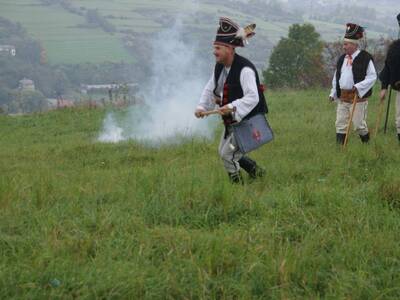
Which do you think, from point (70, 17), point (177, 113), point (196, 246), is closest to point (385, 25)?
point (70, 17)

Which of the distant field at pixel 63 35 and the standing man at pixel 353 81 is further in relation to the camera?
the distant field at pixel 63 35

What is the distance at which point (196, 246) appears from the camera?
158 inches

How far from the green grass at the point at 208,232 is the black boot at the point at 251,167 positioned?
0.12m

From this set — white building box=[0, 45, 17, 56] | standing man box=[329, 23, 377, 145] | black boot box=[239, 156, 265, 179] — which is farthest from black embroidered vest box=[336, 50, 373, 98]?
white building box=[0, 45, 17, 56]

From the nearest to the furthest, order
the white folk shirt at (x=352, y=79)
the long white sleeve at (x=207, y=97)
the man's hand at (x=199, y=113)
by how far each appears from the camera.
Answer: the man's hand at (x=199, y=113) → the long white sleeve at (x=207, y=97) → the white folk shirt at (x=352, y=79)

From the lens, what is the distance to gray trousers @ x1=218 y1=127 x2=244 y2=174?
5.97 metres

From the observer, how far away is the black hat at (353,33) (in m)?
7.90

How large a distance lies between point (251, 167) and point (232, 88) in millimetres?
967

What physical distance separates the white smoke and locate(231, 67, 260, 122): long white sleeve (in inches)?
164

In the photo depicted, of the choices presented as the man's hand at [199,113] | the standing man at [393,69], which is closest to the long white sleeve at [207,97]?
the man's hand at [199,113]

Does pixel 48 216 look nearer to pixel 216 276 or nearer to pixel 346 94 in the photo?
pixel 216 276

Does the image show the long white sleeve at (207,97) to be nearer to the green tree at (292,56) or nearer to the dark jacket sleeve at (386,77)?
the dark jacket sleeve at (386,77)

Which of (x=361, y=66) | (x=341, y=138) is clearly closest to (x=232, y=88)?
(x=361, y=66)

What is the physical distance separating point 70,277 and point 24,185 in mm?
2585
